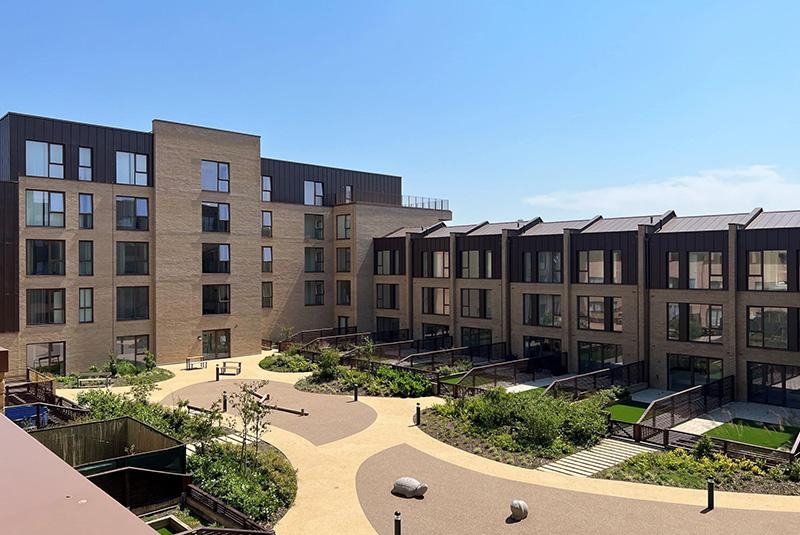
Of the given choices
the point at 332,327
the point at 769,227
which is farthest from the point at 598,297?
the point at 332,327

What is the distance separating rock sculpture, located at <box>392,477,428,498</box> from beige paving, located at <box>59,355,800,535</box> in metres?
1.04

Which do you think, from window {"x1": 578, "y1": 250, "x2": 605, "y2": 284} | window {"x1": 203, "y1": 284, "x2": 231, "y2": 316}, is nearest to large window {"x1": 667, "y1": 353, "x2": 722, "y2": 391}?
window {"x1": 578, "y1": 250, "x2": 605, "y2": 284}

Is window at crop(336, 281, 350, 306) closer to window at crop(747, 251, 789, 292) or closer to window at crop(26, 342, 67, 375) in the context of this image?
window at crop(26, 342, 67, 375)

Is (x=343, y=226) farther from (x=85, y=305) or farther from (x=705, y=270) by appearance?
(x=705, y=270)

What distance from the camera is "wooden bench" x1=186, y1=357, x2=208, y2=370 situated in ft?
129

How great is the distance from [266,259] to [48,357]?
57.2 ft

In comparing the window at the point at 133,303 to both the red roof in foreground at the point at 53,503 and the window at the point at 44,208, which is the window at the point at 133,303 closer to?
the window at the point at 44,208

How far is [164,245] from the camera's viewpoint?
131ft

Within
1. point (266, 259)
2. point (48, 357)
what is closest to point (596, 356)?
point (266, 259)

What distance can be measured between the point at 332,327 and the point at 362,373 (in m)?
18.7

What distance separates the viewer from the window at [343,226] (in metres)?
51.3

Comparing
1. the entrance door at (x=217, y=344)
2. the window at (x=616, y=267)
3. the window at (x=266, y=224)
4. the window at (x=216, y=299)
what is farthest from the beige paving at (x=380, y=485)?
the window at (x=266, y=224)

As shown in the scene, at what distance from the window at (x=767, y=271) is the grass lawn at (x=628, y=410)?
322 inches

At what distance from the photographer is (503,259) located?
40938 mm
